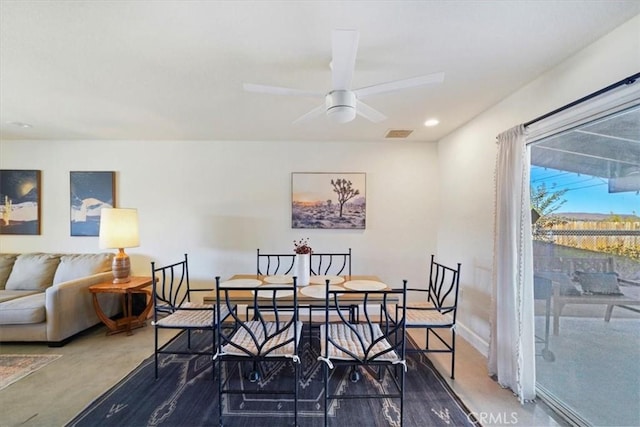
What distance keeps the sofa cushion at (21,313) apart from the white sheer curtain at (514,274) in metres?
4.37

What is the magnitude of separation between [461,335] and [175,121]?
4137mm

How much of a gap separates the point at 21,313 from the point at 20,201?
1927mm

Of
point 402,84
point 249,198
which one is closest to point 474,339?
point 402,84

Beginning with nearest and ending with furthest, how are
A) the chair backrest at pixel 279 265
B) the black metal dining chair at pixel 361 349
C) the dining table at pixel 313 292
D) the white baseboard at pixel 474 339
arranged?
the black metal dining chair at pixel 361 349 → the dining table at pixel 313 292 → the white baseboard at pixel 474 339 → the chair backrest at pixel 279 265

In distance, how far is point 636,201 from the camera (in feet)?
5.01

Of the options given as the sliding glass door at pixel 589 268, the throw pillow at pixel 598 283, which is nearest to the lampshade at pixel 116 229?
the sliding glass door at pixel 589 268

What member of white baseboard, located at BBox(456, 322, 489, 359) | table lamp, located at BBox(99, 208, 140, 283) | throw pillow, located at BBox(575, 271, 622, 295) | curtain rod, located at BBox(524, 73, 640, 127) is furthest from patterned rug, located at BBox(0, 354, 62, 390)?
curtain rod, located at BBox(524, 73, 640, 127)

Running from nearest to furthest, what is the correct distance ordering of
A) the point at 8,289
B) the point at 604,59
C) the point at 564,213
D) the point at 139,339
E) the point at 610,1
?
the point at 610,1 < the point at 604,59 < the point at 564,213 < the point at 139,339 < the point at 8,289

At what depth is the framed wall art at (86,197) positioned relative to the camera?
3.82 m

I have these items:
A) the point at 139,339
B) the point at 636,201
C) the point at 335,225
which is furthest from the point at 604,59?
the point at 139,339

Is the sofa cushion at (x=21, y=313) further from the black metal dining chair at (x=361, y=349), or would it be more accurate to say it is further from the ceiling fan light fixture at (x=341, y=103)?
the ceiling fan light fixture at (x=341, y=103)

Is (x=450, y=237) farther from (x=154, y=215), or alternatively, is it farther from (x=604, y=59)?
(x=154, y=215)

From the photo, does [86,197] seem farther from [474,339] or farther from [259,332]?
[474,339]

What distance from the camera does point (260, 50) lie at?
5.89 ft
